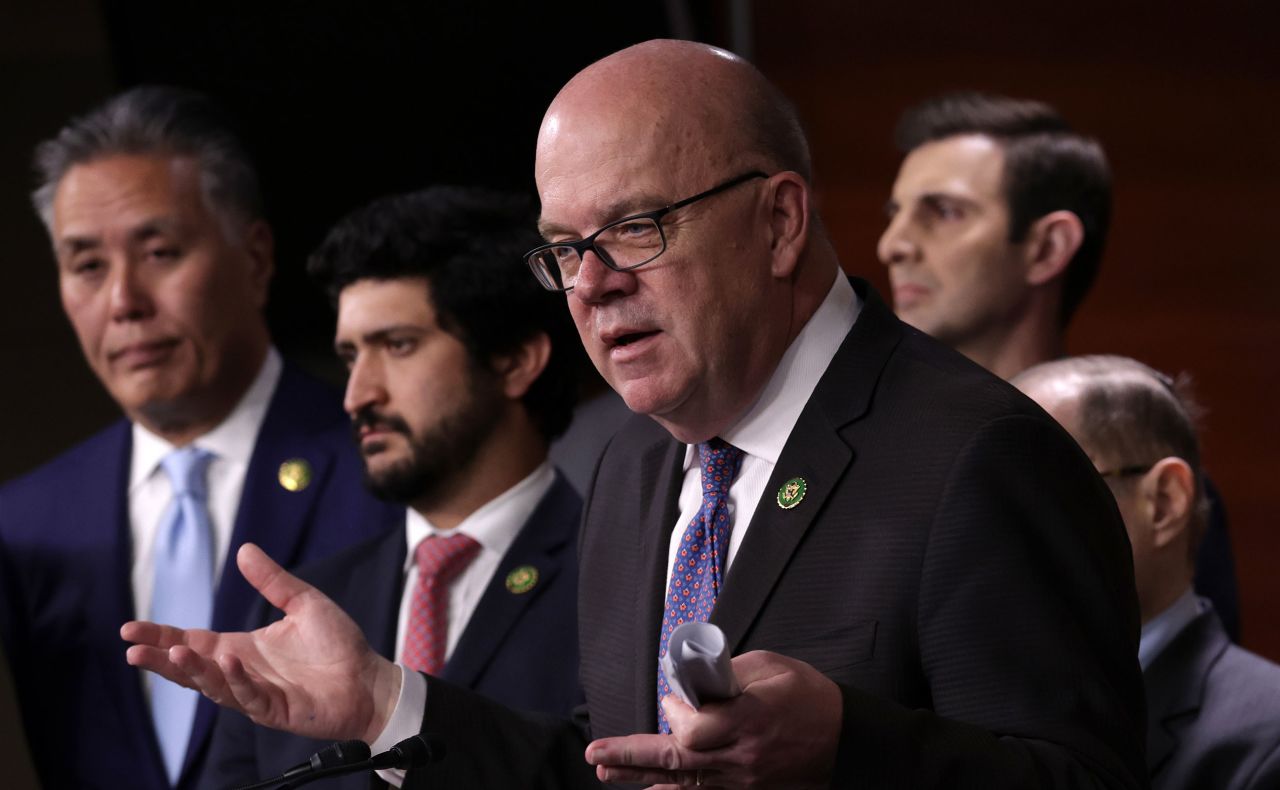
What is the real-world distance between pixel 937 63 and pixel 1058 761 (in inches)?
125

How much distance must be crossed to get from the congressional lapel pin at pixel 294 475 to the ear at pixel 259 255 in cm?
40

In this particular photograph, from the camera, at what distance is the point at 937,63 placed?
432 centimetres

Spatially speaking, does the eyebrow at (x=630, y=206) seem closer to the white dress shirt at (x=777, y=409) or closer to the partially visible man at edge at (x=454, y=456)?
the white dress shirt at (x=777, y=409)

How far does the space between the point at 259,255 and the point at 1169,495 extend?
5.82 feet

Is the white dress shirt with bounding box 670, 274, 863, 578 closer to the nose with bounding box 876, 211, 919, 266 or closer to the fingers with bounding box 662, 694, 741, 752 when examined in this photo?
the fingers with bounding box 662, 694, 741, 752

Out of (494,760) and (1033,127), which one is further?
(1033,127)

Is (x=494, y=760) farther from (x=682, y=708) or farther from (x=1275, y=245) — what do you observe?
(x=1275, y=245)

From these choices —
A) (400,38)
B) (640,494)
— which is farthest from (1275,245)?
(640,494)

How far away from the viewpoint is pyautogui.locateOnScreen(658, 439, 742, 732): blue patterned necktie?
5.41 feet

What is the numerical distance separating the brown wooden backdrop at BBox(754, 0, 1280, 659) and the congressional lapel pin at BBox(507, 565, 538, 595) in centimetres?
226

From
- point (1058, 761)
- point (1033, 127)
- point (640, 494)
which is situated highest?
point (1033, 127)

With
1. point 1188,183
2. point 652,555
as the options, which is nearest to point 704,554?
point 652,555

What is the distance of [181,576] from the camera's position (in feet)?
9.48

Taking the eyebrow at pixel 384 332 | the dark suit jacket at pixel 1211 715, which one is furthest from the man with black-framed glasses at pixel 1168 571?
the eyebrow at pixel 384 332
